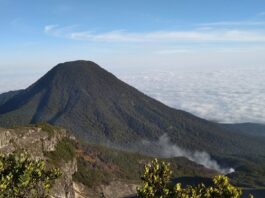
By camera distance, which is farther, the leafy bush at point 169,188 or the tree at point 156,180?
the tree at point 156,180

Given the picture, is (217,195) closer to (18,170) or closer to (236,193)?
(236,193)

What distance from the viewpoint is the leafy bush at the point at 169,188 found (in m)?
46.7

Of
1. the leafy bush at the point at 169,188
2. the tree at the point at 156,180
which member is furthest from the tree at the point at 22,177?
the leafy bush at the point at 169,188

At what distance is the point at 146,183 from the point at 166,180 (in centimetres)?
253

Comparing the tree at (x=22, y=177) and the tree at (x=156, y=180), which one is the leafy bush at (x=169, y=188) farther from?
the tree at (x=22, y=177)

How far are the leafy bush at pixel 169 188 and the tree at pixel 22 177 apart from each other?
15.3 m

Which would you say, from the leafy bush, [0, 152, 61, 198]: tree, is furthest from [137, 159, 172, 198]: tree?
[0, 152, 61, 198]: tree

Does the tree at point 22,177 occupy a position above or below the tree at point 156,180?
below

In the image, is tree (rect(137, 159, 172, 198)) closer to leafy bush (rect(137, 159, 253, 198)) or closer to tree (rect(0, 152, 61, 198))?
leafy bush (rect(137, 159, 253, 198))

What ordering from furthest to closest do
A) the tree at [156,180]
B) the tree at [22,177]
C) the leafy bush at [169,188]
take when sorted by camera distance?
the tree at [22,177], the tree at [156,180], the leafy bush at [169,188]

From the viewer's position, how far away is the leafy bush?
4672 cm

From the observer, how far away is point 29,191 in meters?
57.4

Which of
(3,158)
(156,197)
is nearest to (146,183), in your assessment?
(156,197)

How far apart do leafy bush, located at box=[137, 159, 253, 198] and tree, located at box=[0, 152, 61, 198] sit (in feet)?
50.0
